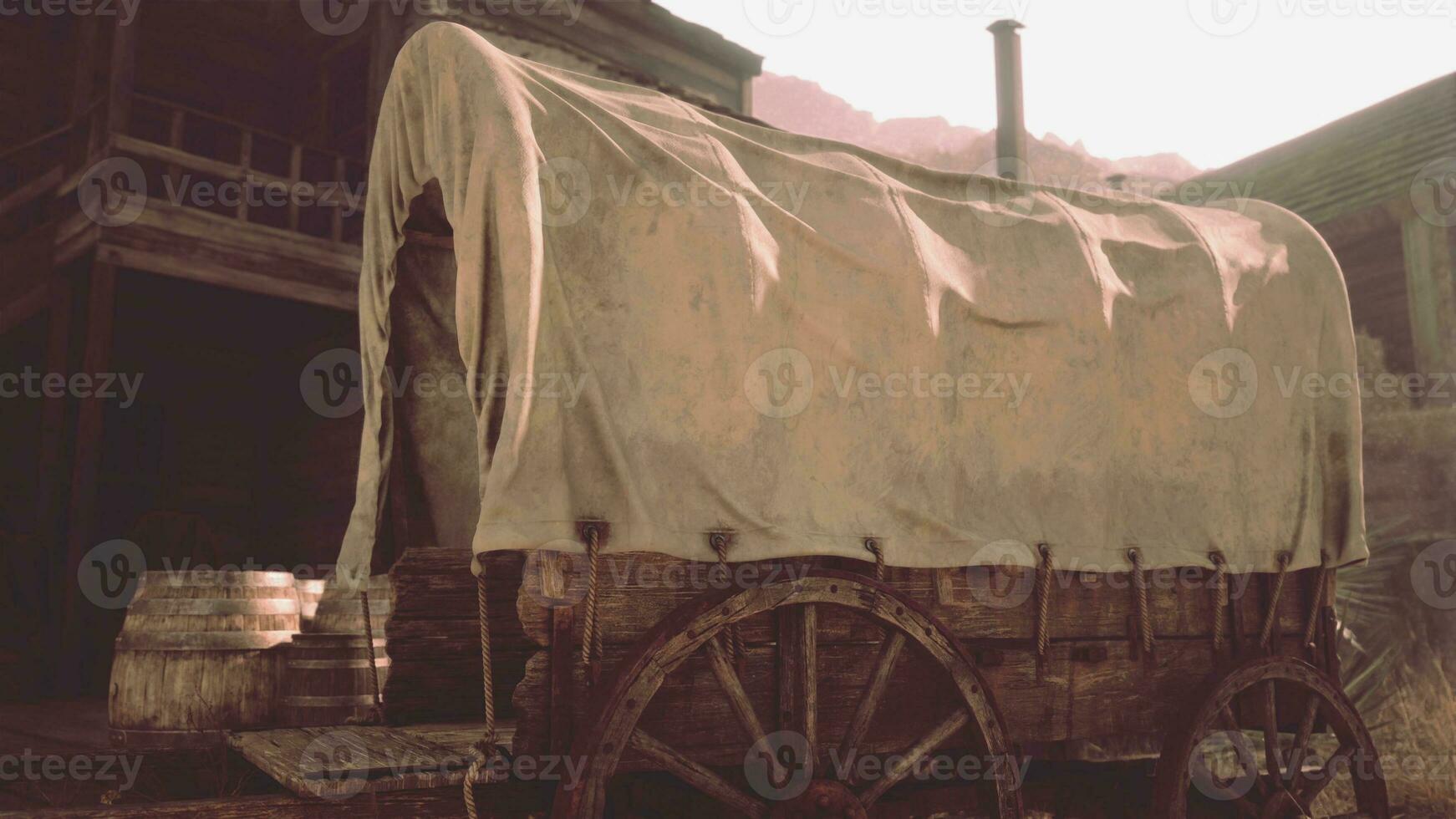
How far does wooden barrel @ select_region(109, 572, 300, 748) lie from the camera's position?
4.15 metres

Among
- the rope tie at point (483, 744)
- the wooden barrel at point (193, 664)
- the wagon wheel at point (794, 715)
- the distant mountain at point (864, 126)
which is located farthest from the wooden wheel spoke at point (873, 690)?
the distant mountain at point (864, 126)

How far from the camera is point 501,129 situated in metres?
3.21

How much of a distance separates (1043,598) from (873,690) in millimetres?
823

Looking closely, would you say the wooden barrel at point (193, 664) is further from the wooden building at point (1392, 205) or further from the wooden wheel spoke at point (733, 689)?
the wooden building at point (1392, 205)

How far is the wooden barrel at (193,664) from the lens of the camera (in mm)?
4152

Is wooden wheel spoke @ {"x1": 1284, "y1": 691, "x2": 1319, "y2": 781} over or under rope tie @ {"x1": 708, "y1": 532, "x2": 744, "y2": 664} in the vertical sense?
under

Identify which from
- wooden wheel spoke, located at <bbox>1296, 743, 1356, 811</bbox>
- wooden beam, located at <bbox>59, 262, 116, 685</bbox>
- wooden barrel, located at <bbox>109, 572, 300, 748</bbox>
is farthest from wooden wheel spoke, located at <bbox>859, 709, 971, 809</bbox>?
wooden beam, located at <bbox>59, 262, 116, 685</bbox>

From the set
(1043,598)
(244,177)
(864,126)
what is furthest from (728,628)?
(864,126)

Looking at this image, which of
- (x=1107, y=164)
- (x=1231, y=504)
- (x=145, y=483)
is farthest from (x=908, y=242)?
(x=1107, y=164)

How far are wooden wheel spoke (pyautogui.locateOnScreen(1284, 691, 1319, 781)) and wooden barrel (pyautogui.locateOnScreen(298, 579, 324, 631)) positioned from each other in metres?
3.95

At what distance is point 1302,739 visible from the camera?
14.8ft

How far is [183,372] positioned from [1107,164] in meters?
A: 72.9

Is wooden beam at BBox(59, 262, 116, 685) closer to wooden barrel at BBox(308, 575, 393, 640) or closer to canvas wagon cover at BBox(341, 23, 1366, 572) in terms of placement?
wooden barrel at BBox(308, 575, 393, 640)

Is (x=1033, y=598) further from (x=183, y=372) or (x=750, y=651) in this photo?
(x=183, y=372)
